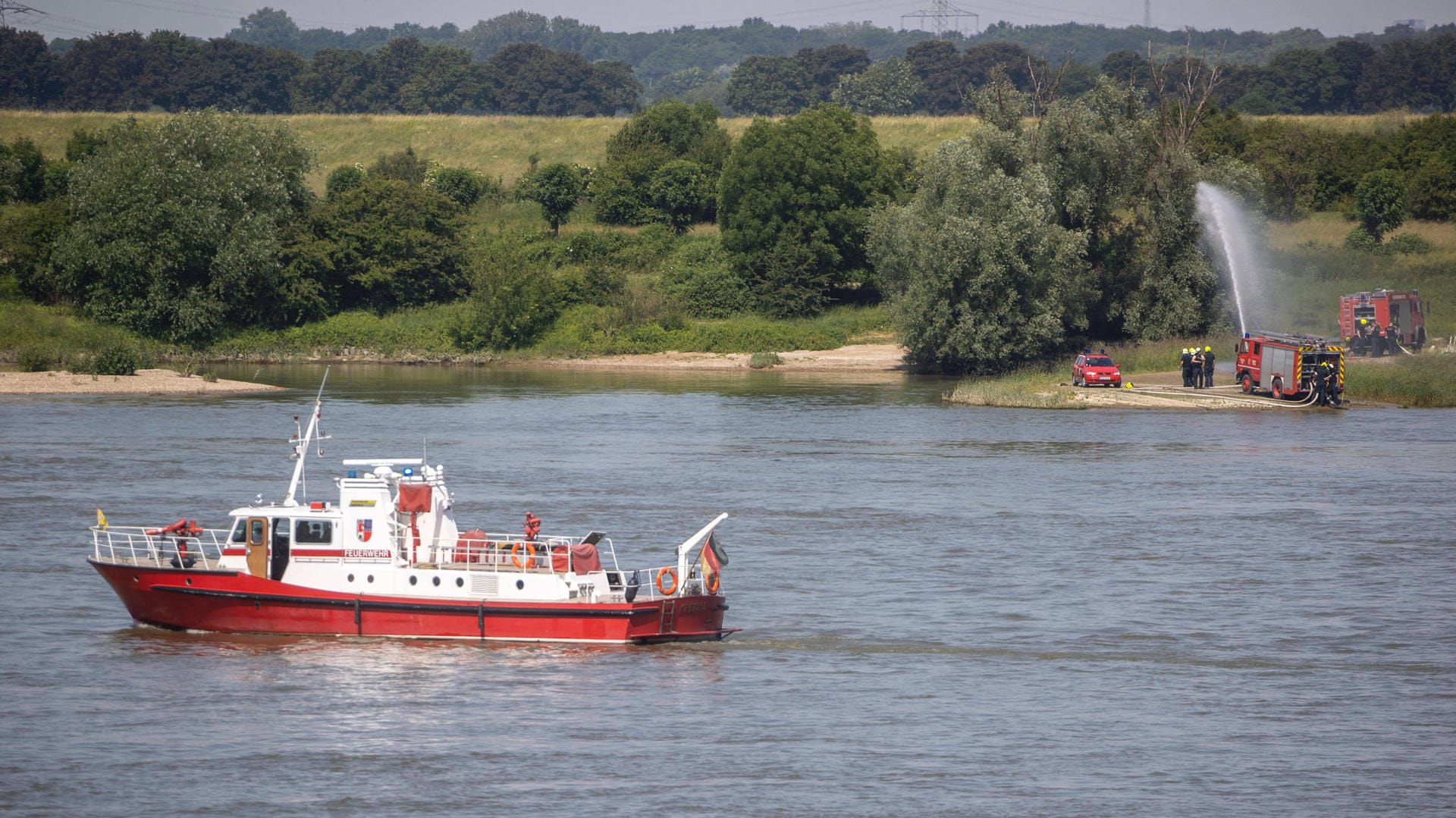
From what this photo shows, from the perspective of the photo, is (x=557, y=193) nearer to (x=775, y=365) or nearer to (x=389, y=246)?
(x=389, y=246)

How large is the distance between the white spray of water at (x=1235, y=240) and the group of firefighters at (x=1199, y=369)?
940 cm

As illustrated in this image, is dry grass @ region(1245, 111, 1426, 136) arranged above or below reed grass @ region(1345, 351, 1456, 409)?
above

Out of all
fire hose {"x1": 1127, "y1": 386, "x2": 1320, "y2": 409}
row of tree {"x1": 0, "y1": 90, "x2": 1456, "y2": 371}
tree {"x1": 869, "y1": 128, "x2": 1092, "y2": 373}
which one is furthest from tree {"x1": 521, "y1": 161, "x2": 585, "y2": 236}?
fire hose {"x1": 1127, "y1": 386, "x2": 1320, "y2": 409}

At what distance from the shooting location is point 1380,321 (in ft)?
252

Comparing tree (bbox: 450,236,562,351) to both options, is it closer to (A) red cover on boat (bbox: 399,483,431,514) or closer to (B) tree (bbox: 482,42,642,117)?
(A) red cover on boat (bbox: 399,483,431,514)

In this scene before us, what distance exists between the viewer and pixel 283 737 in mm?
25141

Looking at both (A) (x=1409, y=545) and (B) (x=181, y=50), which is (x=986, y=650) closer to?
(A) (x=1409, y=545)

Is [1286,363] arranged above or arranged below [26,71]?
below

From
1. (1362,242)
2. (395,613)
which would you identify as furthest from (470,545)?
(1362,242)

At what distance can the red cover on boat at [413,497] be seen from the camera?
98.5 ft

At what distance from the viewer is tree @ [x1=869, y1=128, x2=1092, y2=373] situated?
76125mm

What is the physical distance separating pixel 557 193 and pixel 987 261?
40102 mm

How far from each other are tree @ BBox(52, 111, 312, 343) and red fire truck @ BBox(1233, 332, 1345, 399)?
174 ft

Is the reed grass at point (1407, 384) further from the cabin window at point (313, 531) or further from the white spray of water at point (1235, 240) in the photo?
the cabin window at point (313, 531)
